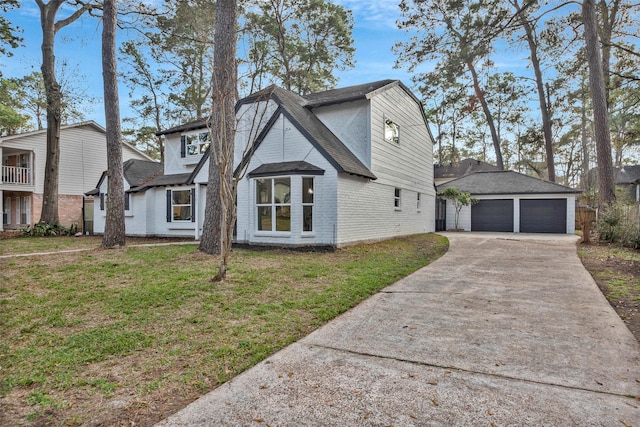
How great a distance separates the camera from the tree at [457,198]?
19.2m

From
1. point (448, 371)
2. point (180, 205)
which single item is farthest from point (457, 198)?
point (448, 371)

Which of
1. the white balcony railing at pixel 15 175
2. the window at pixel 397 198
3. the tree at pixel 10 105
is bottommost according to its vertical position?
the window at pixel 397 198

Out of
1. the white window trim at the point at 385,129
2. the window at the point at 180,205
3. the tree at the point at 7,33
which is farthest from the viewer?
the window at the point at 180,205

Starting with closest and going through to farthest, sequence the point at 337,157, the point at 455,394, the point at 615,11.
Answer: the point at 455,394
the point at 337,157
the point at 615,11

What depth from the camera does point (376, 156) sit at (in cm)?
1251

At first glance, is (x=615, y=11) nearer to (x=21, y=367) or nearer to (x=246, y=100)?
(x=246, y=100)

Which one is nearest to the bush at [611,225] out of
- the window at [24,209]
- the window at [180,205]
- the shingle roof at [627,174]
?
the window at [180,205]

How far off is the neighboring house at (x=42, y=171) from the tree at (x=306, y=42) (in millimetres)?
12499

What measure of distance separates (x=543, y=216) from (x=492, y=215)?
8.16ft

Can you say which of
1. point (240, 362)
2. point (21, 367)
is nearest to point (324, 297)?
point (240, 362)

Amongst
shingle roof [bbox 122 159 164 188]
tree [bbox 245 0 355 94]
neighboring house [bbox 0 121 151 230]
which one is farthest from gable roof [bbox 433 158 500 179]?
neighboring house [bbox 0 121 151 230]

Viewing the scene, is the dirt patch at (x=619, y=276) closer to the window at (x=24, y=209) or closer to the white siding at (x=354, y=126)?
the white siding at (x=354, y=126)

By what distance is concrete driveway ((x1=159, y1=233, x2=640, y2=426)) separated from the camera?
7.14 feet

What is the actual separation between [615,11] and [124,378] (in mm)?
22621
